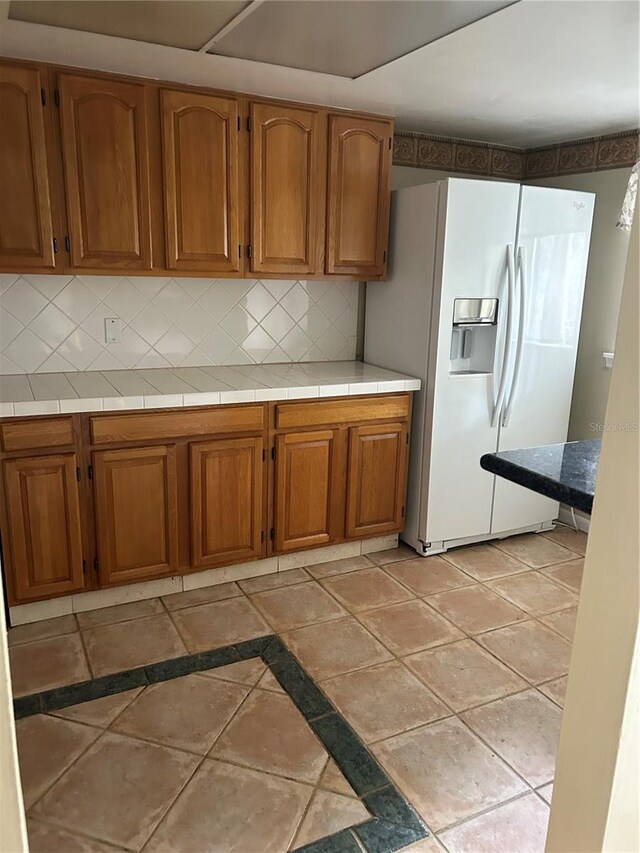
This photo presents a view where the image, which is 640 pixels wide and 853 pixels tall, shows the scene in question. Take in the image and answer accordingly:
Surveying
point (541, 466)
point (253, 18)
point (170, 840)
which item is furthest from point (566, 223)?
point (170, 840)

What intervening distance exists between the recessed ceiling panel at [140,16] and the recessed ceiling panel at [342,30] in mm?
84

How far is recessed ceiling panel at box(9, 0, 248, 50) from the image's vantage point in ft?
6.23

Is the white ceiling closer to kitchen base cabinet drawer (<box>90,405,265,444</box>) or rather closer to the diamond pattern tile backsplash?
the diamond pattern tile backsplash

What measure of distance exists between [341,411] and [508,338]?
3.09 ft

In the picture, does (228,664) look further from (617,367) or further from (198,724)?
(617,367)

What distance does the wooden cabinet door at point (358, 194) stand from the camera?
3139 millimetres

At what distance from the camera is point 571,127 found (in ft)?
11.1

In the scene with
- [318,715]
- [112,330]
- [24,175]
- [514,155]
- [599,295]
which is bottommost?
[318,715]

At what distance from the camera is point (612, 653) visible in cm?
105

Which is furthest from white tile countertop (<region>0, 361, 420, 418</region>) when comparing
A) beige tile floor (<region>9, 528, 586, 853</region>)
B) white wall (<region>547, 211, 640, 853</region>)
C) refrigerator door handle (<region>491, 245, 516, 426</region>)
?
white wall (<region>547, 211, 640, 853</region>)

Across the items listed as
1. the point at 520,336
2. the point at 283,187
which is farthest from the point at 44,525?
the point at 520,336

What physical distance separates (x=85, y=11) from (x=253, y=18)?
0.51 meters

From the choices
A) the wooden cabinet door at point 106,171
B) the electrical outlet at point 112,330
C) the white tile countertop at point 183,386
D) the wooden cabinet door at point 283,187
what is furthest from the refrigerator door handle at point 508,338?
the electrical outlet at point 112,330
